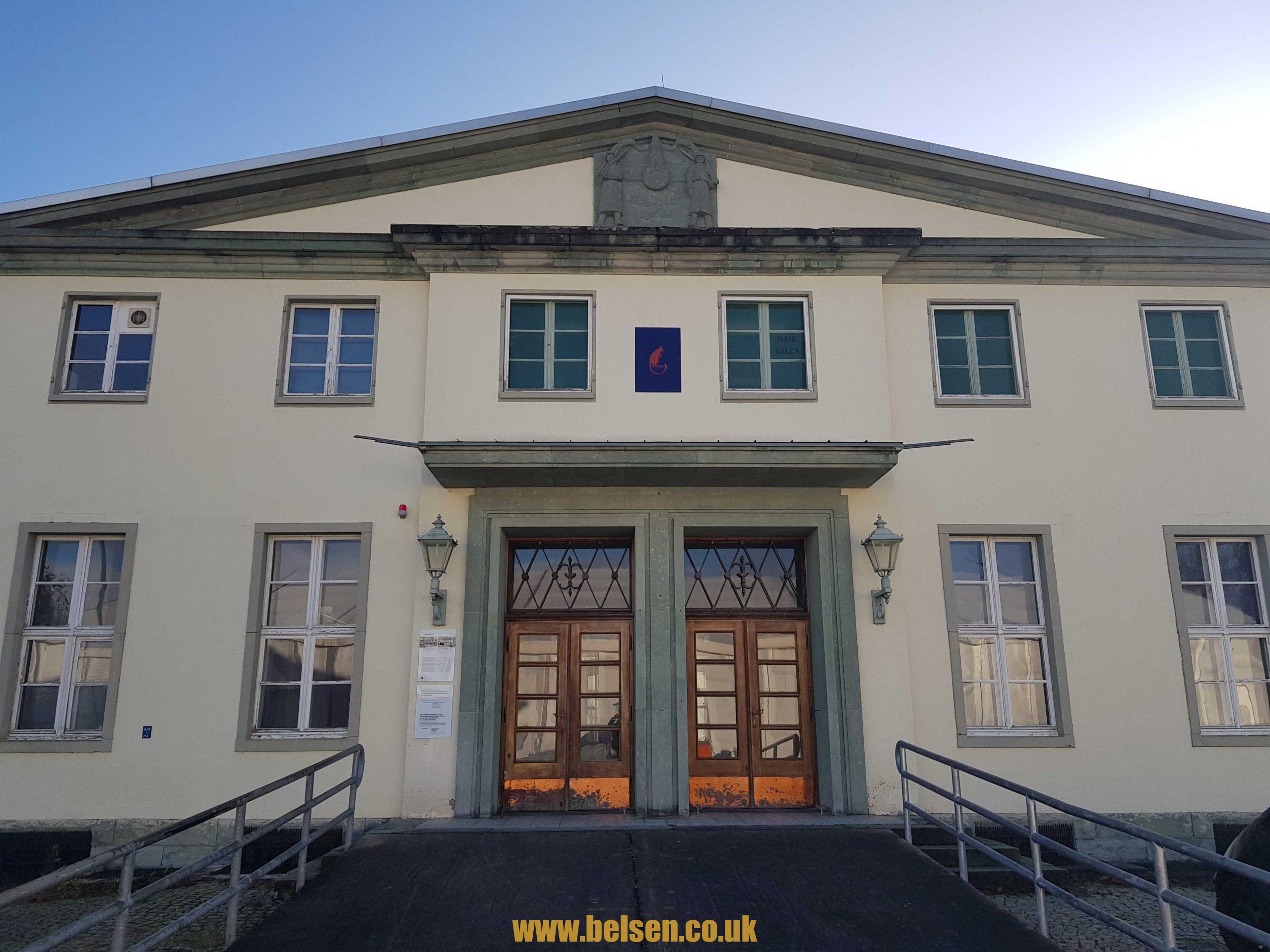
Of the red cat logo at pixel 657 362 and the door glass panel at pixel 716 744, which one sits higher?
the red cat logo at pixel 657 362

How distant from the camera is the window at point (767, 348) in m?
8.95

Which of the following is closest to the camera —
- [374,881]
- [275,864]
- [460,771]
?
[275,864]

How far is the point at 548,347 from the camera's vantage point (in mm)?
9016

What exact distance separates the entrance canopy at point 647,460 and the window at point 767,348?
817 millimetres

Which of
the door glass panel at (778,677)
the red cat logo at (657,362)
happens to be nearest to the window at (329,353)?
the red cat logo at (657,362)

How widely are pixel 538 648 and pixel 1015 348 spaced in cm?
608

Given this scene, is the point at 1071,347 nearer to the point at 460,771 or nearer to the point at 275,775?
the point at 460,771

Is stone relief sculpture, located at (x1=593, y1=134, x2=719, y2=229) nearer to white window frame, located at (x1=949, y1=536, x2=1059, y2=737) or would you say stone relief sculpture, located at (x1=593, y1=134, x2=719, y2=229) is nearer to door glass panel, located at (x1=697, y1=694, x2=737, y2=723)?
white window frame, located at (x1=949, y1=536, x2=1059, y2=737)

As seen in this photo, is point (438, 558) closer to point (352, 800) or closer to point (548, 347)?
point (352, 800)

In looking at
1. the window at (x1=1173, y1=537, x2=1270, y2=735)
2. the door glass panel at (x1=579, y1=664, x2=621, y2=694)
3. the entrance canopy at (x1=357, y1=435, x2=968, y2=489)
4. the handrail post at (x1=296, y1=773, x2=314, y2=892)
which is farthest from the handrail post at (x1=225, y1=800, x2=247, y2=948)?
the window at (x1=1173, y1=537, x2=1270, y2=735)

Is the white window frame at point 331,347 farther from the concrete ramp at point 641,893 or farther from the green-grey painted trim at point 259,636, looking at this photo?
the concrete ramp at point 641,893

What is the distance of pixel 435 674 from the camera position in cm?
832

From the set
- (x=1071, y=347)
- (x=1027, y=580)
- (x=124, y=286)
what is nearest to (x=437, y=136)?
(x=124, y=286)

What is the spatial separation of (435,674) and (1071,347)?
7.55 metres
